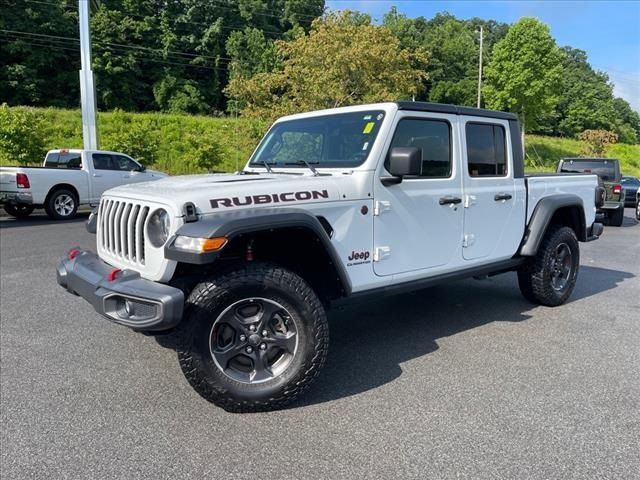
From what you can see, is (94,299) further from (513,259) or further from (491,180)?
(513,259)

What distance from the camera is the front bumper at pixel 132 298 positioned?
2834mm

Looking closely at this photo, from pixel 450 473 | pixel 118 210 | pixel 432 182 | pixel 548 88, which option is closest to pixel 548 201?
pixel 432 182

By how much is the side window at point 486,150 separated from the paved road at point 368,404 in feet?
4.82

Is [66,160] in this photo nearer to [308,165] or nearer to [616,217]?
[308,165]

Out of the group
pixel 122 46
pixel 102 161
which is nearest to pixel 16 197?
pixel 102 161

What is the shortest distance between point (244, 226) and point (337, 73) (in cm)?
1799

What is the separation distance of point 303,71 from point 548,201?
53.3 ft

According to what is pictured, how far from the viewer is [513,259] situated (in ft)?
17.0

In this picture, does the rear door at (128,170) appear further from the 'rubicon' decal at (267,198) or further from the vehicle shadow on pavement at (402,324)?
the 'rubicon' decal at (267,198)

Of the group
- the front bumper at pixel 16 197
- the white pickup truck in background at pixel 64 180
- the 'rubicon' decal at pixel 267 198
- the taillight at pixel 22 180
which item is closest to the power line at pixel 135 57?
the white pickup truck in background at pixel 64 180

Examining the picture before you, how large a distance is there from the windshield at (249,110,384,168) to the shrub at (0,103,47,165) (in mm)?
18498

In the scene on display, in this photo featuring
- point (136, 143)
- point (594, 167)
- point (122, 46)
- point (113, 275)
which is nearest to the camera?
point (113, 275)

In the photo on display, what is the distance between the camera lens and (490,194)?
476 centimetres

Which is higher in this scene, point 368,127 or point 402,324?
point 368,127
